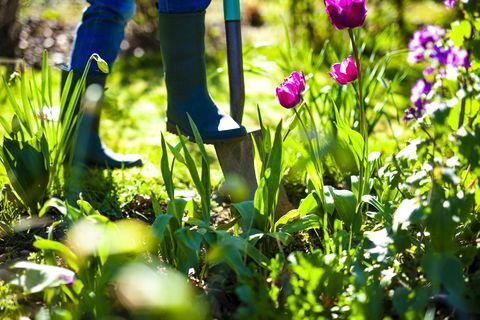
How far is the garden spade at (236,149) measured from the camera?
6.46 feet

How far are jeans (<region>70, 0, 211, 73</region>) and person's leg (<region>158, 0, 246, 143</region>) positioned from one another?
0.29m

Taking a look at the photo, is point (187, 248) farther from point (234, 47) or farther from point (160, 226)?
point (234, 47)

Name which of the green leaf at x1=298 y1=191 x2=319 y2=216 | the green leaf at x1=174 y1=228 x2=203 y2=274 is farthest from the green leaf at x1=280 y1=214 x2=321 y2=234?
the green leaf at x1=174 y1=228 x2=203 y2=274

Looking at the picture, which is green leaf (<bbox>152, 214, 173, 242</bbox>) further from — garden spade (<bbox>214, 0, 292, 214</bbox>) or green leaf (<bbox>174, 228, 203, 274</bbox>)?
garden spade (<bbox>214, 0, 292, 214</bbox>)

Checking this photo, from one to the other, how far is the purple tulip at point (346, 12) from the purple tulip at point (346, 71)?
0.39ft

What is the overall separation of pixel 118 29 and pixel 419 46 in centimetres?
100

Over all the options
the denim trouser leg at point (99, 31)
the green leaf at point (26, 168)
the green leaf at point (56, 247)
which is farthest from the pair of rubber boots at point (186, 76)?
the green leaf at point (56, 247)

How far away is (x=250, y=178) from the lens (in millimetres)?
2029

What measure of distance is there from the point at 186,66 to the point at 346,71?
1.83 feet

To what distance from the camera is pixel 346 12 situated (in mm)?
1599

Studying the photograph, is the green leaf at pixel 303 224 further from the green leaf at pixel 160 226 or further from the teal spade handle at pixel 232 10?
the teal spade handle at pixel 232 10

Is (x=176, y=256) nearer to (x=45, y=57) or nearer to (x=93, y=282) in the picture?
(x=93, y=282)

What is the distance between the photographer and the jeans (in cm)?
230

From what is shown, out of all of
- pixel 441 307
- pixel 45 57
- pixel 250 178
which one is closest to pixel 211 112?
pixel 250 178
